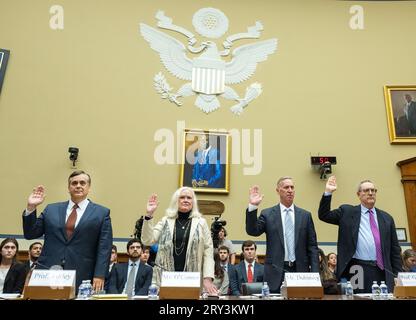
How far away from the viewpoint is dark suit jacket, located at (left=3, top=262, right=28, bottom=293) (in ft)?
14.6

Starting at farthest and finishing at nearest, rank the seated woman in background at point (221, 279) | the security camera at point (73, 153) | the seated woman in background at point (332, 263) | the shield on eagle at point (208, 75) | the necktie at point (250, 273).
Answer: the shield on eagle at point (208, 75) → the security camera at point (73, 153) → the seated woman in background at point (332, 263) → the necktie at point (250, 273) → the seated woman in background at point (221, 279)

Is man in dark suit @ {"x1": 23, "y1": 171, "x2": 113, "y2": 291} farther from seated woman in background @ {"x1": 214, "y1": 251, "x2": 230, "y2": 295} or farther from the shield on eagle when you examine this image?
the shield on eagle

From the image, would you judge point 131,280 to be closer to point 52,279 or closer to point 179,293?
point 52,279

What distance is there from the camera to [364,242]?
3.46 meters

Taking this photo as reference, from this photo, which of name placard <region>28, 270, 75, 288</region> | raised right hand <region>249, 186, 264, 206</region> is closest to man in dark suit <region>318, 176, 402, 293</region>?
raised right hand <region>249, 186, 264, 206</region>

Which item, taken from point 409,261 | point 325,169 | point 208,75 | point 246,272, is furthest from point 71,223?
point 208,75

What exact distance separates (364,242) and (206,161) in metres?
4.83

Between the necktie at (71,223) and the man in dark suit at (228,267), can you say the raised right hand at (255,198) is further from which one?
the man in dark suit at (228,267)

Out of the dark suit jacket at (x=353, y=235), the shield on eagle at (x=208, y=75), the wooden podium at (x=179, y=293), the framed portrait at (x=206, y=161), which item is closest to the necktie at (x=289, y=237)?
the dark suit jacket at (x=353, y=235)

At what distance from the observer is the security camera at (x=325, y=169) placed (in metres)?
7.88

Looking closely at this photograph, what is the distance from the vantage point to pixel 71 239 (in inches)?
121

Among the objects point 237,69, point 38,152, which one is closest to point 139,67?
point 237,69

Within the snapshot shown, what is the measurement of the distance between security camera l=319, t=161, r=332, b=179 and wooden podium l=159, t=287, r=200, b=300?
21.0ft

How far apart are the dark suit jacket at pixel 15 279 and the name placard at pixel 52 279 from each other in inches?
113
